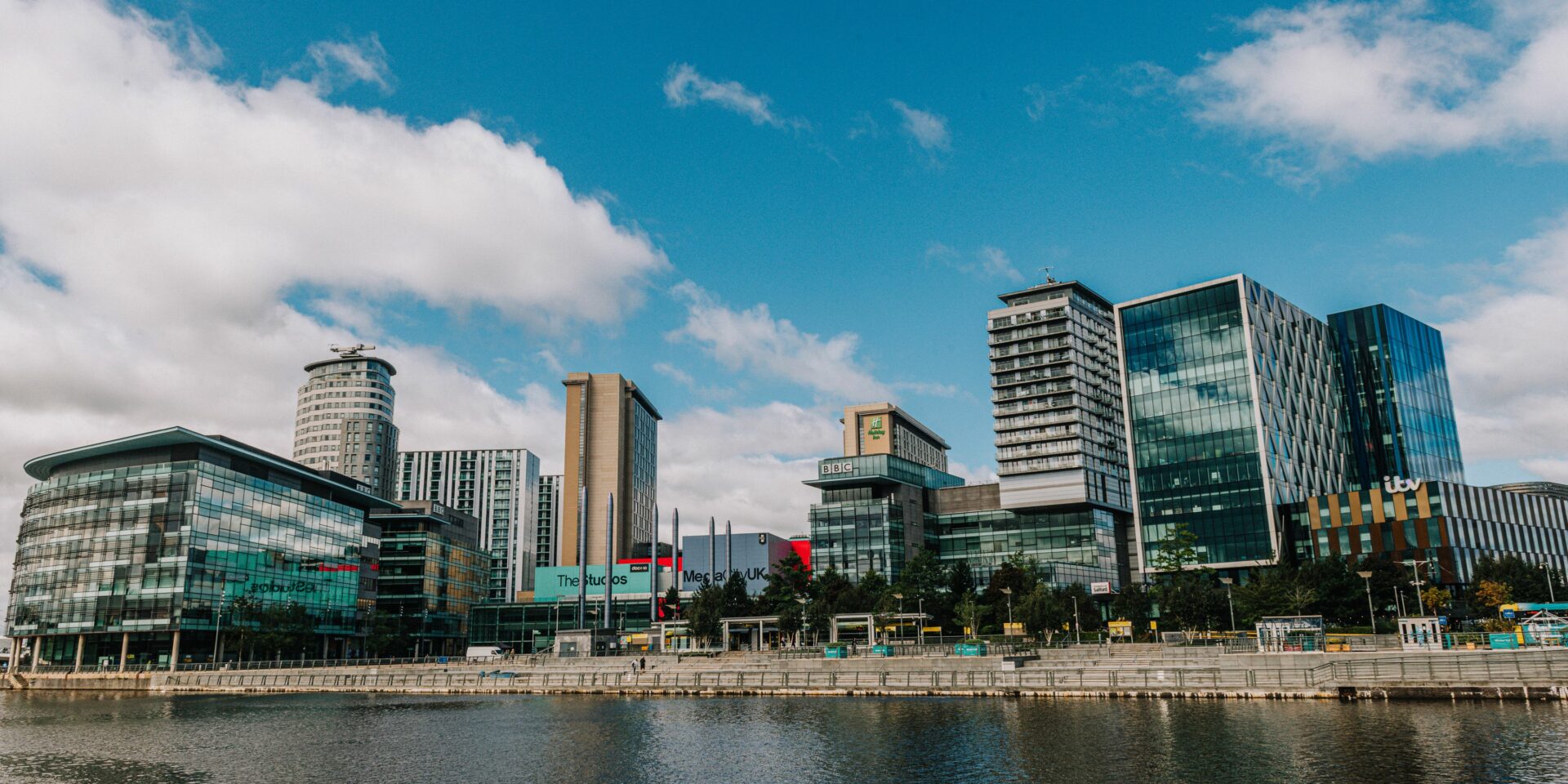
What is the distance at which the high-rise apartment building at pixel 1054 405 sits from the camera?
177625mm

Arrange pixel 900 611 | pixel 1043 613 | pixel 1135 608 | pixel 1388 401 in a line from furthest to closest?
pixel 1388 401
pixel 900 611
pixel 1135 608
pixel 1043 613

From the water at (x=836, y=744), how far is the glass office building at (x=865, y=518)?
9463 cm

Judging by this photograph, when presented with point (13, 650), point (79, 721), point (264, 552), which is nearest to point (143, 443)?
point (264, 552)

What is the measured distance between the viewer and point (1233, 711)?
205 feet

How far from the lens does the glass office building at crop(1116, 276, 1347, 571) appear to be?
500 feet

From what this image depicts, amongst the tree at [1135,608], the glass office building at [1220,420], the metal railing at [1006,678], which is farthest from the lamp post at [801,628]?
the glass office building at [1220,420]

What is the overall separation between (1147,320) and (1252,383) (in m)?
19.0

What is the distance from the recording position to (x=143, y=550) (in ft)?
449

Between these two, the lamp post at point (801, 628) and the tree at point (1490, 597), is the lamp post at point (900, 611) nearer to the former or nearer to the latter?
the lamp post at point (801, 628)

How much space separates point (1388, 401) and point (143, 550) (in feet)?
638

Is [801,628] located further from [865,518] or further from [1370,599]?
[1370,599]

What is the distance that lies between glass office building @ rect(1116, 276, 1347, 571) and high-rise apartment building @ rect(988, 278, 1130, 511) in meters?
14.8

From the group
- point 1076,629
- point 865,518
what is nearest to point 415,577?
point 865,518

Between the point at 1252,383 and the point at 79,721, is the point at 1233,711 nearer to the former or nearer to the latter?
the point at 79,721
